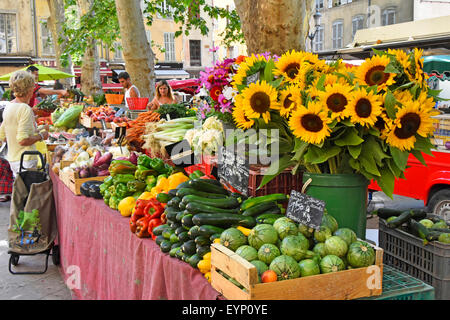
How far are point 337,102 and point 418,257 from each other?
87cm

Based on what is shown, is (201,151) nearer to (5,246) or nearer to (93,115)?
(5,246)

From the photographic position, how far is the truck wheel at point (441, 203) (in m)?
5.99

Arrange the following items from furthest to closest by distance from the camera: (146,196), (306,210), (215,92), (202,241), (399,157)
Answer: (146,196)
(215,92)
(202,241)
(399,157)
(306,210)

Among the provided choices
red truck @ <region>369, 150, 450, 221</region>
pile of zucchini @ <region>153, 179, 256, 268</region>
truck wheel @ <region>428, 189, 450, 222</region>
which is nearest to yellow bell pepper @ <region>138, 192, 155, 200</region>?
pile of zucchini @ <region>153, 179, 256, 268</region>

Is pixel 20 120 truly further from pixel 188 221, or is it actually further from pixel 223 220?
pixel 223 220

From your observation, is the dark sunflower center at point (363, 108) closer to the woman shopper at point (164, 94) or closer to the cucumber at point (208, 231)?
the cucumber at point (208, 231)

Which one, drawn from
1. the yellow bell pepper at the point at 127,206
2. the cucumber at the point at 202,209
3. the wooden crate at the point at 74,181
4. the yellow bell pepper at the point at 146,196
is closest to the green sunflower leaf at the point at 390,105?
the cucumber at the point at 202,209

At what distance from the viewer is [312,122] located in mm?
2184

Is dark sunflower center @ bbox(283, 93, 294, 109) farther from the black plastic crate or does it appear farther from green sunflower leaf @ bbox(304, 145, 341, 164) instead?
the black plastic crate

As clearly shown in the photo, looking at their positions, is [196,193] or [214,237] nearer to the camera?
[214,237]

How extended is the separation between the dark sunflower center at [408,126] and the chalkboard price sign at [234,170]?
2.74 feet

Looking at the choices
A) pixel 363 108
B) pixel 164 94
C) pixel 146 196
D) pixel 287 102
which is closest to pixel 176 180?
pixel 146 196

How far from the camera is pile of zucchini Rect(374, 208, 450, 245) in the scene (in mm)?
2195
